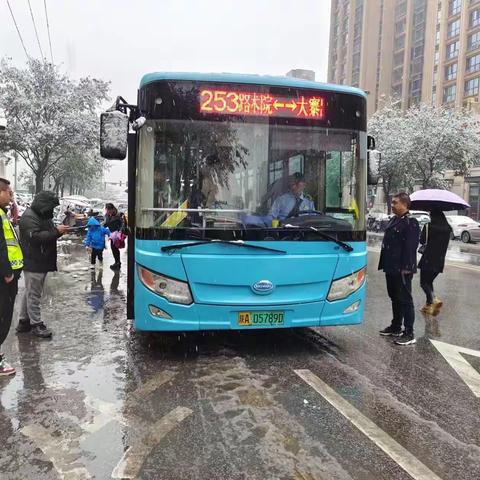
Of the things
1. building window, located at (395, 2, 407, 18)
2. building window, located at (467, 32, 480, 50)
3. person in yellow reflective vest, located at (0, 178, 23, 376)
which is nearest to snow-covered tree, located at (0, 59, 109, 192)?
person in yellow reflective vest, located at (0, 178, 23, 376)

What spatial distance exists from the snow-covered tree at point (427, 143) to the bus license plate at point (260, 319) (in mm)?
31898

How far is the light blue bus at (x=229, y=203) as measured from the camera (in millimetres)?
4980

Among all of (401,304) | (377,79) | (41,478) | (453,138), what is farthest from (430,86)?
(41,478)

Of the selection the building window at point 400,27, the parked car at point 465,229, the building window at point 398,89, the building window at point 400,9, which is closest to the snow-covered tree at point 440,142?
the parked car at point 465,229

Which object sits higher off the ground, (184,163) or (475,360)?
(184,163)

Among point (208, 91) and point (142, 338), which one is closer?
point (208, 91)

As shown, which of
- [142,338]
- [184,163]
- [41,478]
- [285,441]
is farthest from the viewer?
[142,338]

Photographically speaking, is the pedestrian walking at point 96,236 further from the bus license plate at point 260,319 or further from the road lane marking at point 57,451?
the road lane marking at point 57,451

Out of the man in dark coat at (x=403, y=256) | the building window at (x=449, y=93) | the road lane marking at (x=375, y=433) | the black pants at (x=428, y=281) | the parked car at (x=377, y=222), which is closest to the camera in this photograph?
the road lane marking at (x=375, y=433)

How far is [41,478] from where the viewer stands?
303 cm

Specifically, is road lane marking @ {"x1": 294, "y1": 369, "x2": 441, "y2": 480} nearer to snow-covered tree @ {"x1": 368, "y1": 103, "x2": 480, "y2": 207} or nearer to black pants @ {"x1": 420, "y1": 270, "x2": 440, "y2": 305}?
black pants @ {"x1": 420, "y1": 270, "x2": 440, "y2": 305}

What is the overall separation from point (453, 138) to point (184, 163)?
107 feet

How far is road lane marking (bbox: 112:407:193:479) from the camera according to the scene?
3.13m

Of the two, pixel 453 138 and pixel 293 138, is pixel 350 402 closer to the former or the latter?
pixel 293 138
